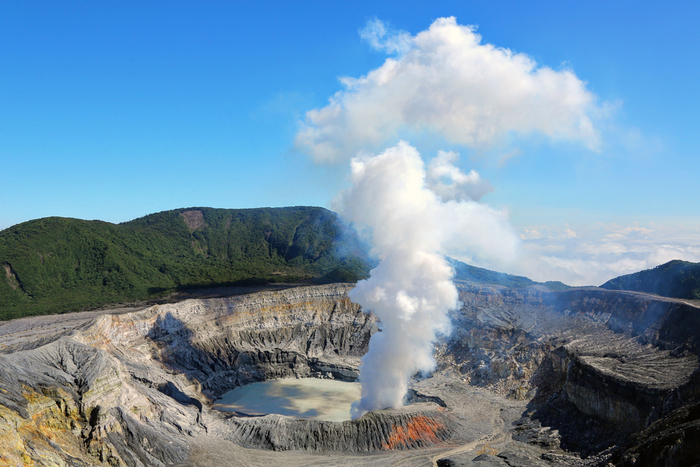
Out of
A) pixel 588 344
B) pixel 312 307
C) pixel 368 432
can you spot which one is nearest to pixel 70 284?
pixel 312 307

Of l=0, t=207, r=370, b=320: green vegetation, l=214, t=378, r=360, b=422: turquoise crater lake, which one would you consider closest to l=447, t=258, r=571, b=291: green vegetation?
l=0, t=207, r=370, b=320: green vegetation

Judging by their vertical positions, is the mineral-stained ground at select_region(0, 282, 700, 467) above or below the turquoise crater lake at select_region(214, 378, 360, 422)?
above

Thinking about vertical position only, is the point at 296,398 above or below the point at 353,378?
below

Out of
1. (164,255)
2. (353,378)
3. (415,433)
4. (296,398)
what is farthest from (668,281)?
(164,255)

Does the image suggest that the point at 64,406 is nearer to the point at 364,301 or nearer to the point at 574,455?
the point at 364,301

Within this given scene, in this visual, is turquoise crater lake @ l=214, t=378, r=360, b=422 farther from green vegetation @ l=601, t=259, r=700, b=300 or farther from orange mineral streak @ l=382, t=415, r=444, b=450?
green vegetation @ l=601, t=259, r=700, b=300

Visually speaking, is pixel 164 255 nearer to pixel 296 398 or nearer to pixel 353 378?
pixel 353 378

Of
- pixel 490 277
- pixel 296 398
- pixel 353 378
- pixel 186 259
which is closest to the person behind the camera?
pixel 296 398
